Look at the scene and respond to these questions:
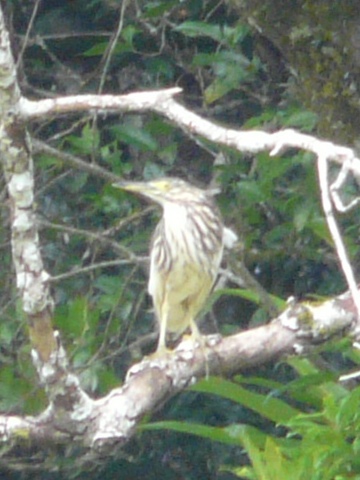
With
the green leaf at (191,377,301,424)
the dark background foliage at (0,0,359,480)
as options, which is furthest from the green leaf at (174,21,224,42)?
the green leaf at (191,377,301,424)

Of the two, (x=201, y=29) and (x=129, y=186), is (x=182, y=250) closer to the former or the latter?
(x=129, y=186)

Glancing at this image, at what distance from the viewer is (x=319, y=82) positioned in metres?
3.62

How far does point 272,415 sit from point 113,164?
0.98m

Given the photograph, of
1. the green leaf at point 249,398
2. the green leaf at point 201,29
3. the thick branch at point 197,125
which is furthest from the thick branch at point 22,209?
the green leaf at point 201,29

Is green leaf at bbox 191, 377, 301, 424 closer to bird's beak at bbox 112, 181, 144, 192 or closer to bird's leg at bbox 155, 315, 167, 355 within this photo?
bird's leg at bbox 155, 315, 167, 355

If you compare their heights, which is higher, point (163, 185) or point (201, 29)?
point (201, 29)

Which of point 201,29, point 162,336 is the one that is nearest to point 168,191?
point 162,336

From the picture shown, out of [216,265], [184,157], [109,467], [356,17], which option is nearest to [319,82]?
[356,17]

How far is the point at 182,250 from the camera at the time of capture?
3.94 m

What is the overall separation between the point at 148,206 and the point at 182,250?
21.3 inches

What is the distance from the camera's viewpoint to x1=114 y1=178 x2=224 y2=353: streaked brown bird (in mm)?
3932

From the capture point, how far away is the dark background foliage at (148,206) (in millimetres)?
4156

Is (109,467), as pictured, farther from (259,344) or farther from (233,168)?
(259,344)

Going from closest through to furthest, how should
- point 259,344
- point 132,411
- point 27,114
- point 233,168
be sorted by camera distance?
point 27,114 → point 132,411 → point 259,344 → point 233,168
